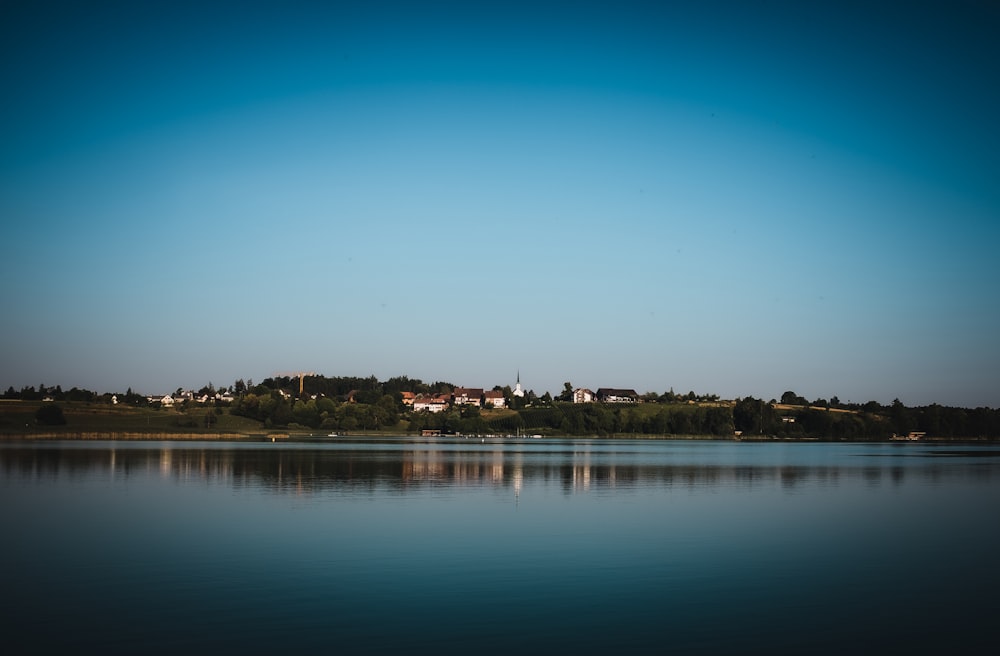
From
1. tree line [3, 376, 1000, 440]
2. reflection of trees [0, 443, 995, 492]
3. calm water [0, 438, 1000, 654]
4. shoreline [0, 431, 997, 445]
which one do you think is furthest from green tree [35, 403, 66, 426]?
calm water [0, 438, 1000, 654]

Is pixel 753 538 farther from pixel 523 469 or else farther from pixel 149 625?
pixel 523 469

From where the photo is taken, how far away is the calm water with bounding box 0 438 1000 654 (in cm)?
1477

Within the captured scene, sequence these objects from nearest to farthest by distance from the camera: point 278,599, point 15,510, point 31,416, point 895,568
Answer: point 278,599, point 895,568, point 15,510, point 31,416

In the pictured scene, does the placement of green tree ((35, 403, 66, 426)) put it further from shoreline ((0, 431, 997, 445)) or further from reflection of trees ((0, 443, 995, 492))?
reflection of trees ((0, 443, 995, 492))

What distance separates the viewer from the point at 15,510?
1212 inches

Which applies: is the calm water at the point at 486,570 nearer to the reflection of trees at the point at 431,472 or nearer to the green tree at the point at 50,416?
the reflection of trees at the point at 431,472

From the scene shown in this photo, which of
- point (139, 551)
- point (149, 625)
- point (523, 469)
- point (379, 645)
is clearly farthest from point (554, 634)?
point (523, 469)

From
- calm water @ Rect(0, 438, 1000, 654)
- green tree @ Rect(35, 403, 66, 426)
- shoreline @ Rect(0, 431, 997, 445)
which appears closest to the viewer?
calm water @ Rect(0, 438, 1000, 654)

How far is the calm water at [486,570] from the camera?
582 inches

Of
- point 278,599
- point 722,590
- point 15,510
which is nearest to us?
point 278,599

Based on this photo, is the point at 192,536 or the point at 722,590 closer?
the point at 722,590

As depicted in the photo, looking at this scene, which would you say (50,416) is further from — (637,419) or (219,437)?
(637,419)

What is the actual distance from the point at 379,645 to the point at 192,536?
1375 centimetres

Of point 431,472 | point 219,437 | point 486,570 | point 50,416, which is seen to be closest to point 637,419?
point 219,437
